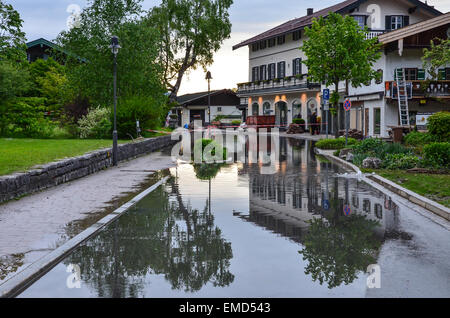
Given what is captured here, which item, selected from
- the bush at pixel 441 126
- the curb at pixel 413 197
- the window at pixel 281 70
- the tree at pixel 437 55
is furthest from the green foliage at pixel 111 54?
the window at pixel 281 70

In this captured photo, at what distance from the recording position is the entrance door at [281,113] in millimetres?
63469

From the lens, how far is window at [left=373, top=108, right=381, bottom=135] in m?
39.2

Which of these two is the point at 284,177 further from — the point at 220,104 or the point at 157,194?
the point at 220,104

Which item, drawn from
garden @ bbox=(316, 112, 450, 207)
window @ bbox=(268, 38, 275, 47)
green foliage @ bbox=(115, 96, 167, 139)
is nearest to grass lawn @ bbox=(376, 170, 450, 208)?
garden @ bbox=(316, 112, 450, 207)

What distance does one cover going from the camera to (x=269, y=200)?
12578 millimetres

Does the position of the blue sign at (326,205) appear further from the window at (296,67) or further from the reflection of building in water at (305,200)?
the window at (296,67)

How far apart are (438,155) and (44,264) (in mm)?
14373

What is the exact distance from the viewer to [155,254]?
741 centimetres

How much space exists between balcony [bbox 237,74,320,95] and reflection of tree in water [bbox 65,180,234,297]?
43.6m

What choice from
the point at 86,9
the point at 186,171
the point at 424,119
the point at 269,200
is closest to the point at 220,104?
the point at 86,9

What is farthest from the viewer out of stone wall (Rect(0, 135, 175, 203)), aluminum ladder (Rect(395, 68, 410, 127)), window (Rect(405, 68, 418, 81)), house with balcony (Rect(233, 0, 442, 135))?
house with balcony (Rect(233, 0, 442, 135))

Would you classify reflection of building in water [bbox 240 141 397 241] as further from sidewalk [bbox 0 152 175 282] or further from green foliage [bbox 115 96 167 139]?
green foliage [bbox 115 96 167 139]
